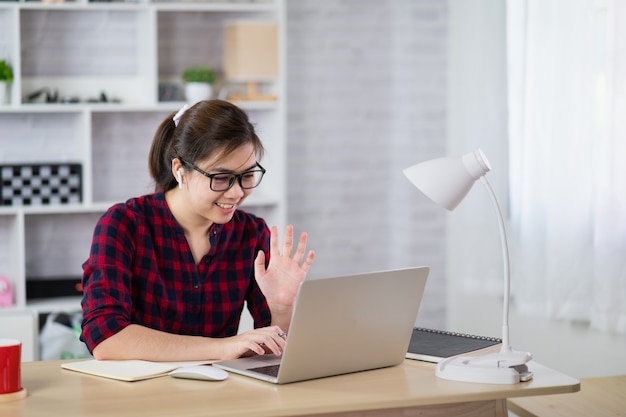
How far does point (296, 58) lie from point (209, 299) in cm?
219

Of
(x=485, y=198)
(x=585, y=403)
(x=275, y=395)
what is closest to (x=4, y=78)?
(x=485, y=198)

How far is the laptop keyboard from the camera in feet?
6.66

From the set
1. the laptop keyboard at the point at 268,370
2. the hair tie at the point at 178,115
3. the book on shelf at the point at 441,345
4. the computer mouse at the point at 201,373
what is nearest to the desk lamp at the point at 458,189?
the book on shelf at the point at 441,345

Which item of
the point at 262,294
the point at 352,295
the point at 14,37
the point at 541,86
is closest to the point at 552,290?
the point at 541,86

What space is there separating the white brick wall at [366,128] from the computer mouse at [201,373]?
251cm

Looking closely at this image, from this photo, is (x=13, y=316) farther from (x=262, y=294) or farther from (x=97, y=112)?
(x=262, y=294)

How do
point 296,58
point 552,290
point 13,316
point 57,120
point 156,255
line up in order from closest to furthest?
point 156,255, point 552,290, point 13,316, point 57,120, point 296,58

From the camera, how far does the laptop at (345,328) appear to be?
6.28 feet

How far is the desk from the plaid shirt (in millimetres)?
219

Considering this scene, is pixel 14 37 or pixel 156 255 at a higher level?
pixel 14 37

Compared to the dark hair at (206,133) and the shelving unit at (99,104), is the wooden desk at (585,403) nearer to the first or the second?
the dark hair at (206,133)

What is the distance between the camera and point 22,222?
3.84m

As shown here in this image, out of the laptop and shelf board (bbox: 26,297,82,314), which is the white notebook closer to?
the laptop

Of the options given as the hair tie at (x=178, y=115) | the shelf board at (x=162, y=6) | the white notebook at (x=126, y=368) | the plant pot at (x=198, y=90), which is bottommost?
the white notebook at (x=126, y=368)
